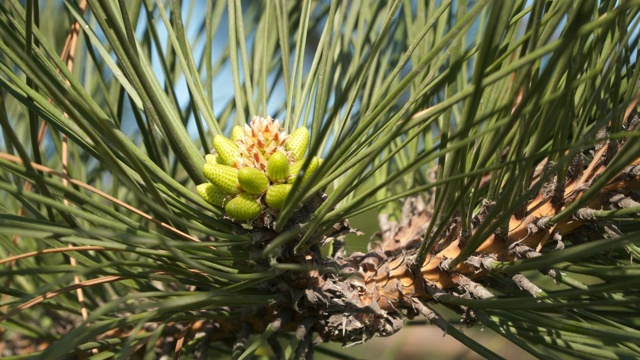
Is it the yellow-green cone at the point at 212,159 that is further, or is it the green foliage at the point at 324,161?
the yellow-green cone at the point at 212,159

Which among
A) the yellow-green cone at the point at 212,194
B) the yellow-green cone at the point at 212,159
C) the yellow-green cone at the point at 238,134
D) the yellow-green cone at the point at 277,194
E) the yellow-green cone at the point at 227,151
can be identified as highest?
the yellow-green cone at the point at 238,134

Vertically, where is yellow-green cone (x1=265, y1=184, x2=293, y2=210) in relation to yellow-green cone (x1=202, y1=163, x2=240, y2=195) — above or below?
below

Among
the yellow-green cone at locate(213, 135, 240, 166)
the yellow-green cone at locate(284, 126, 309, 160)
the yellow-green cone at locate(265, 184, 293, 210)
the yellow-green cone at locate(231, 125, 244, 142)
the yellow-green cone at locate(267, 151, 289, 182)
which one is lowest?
the yellow-green cone at locate(265, 184, 293, 210)

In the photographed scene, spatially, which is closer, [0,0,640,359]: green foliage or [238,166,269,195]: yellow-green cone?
[0,0,640,359]: green foliage

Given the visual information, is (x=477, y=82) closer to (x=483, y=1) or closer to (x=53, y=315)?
(x=483, y=1)

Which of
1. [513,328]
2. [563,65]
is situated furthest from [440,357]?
[563,65]

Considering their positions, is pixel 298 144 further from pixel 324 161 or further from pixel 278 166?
pixel 324 161
